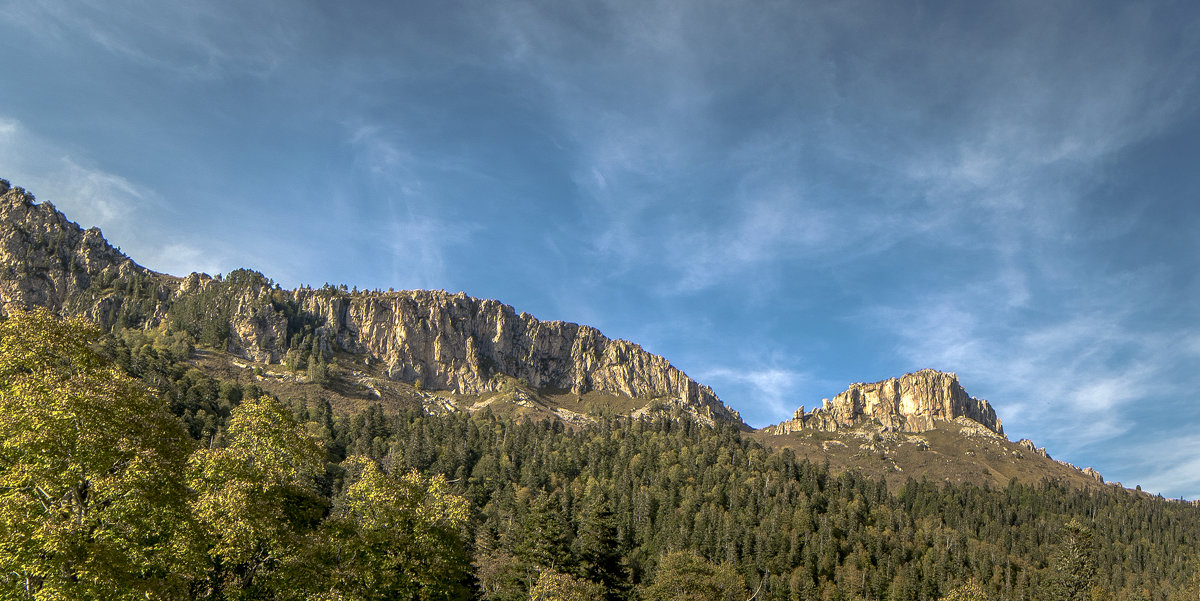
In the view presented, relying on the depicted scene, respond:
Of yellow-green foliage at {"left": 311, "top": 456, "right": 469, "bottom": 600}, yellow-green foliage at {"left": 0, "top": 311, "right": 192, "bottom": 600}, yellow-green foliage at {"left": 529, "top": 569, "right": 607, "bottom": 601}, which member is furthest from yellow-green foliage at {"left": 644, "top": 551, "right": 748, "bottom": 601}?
yellow-green foliage at {"left": 0, "top": 311, "right": 192, "bottom": 600}

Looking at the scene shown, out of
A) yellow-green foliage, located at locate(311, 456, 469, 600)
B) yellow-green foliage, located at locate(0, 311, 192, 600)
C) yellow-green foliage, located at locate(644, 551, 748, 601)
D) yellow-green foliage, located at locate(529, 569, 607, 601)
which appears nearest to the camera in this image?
yellow-green foliage, located at locate(0, 311, 192, 600)

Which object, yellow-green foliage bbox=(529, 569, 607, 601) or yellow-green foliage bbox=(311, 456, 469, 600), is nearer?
yellow-green foliage bbox=(311, 456, 469, 600)

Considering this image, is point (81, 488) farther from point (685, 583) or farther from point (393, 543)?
point (685, 583)

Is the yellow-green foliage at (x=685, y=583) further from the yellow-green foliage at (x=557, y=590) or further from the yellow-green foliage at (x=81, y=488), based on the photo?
the yellow-green foliage at (x=81, y=488)

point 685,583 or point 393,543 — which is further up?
point 685,583

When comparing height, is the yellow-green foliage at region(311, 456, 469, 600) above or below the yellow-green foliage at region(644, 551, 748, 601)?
below

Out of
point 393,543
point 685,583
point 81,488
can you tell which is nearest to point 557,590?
point 393,543

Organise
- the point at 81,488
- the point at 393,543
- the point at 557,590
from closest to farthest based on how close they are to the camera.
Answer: the point at 81,488 < the point at 393,543 < the point at 557,590

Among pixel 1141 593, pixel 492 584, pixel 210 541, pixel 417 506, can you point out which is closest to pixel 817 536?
pixel 1141 593

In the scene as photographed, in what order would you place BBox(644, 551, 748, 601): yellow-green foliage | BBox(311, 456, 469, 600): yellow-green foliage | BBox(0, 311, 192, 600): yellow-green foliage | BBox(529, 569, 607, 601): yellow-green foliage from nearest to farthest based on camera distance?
BBox(0, 311, 192, 600): yellow-green foliage
BBox(311, 456, 469, 600): yellow-green foliage
BBox(529, 569, 607, 601): yellow-green foliage
BBox(644, 551, 748, 601): yellow-green foliage

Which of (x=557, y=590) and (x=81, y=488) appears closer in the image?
(x=81, y=488)

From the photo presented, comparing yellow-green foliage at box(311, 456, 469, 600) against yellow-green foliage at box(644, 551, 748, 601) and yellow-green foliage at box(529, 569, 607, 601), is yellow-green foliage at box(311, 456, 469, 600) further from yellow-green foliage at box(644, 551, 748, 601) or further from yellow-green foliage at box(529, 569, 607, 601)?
yellow-green foliage at box(644, 551, 748, 601)

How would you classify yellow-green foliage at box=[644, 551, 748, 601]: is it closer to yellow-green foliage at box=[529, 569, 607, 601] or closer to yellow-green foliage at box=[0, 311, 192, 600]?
yellow-green foliage at box=[529, 569, 607, 601]

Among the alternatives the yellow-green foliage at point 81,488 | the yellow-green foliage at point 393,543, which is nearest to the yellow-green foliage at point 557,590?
the yellow-green foliage at point 393,543
